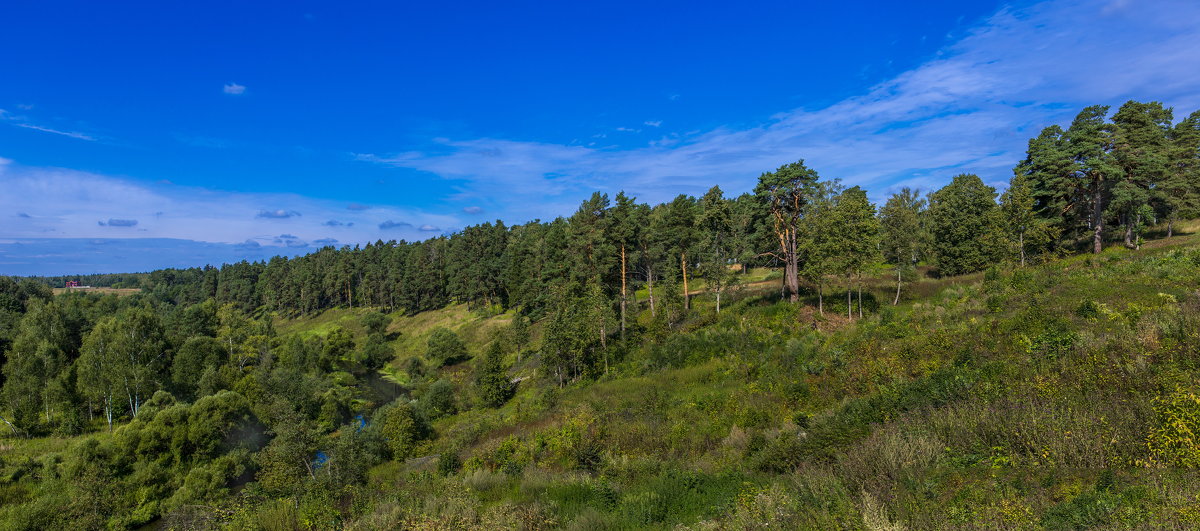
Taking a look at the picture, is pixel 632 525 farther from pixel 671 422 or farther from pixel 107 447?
pixel 107 447

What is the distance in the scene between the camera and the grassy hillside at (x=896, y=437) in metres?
6.10

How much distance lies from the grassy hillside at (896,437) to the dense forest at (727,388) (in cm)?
7

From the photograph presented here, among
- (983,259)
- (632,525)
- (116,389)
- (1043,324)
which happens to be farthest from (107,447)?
(983,259)

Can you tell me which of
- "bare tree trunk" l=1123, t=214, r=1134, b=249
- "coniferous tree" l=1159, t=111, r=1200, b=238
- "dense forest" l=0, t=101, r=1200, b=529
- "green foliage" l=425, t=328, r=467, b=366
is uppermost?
"coniferous tree" l=1159, t=111, r=1200, b=238

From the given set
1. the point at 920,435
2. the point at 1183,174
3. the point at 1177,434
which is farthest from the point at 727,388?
the point at 1183,174

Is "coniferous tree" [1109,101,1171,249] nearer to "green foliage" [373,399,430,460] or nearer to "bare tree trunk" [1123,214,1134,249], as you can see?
"bare tree trunk" [1123,214,1134,249]

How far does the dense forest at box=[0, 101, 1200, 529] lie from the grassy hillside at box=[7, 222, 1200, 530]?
0.07 meters

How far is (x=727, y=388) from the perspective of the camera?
65.1 feet

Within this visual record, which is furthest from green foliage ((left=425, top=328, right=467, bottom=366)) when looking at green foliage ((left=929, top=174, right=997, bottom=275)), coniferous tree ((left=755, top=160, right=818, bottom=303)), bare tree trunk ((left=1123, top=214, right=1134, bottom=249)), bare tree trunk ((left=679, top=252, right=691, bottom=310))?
bare tree trunk ((left=1123, top=214, right=1134, bottom=249))

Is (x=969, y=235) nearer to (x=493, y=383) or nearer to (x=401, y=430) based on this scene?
(x=493, y=383)

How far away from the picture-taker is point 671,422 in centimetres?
1658

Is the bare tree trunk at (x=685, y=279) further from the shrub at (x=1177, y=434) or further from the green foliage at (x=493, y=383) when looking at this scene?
the shrub at (x=1177, y=434)

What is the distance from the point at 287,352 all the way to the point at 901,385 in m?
66.9

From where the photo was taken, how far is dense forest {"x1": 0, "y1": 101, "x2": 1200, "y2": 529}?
23.8ft
